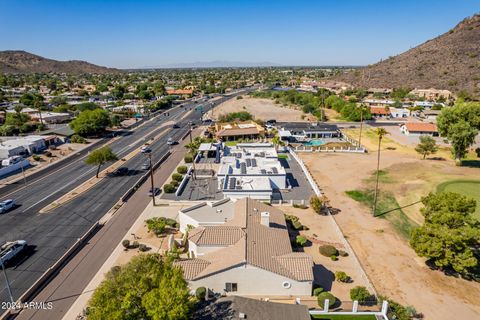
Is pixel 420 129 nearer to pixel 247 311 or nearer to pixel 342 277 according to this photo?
pixel 342 277

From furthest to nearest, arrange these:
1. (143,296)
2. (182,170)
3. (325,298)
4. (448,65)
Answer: (448,65) → (182,170) → (325,298) → (143,296)

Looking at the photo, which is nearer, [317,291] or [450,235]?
[317,291]

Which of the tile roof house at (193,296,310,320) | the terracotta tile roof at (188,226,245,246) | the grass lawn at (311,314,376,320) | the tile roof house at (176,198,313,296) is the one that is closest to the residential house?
the tile roof house at (176,198,313,296)

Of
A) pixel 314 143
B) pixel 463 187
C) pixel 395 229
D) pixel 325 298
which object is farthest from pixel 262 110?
pixel 325 298

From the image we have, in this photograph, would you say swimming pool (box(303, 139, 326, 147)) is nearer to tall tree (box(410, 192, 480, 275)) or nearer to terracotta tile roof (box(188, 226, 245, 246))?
tall tree (box(410, 192, 480, 275))

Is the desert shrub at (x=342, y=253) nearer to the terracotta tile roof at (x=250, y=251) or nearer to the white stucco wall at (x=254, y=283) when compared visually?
the terracotta tile roof at (x=250, y=251)

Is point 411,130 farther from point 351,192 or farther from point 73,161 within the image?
point 73,161

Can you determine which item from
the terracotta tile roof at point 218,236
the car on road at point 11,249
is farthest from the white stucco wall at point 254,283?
the car on road at point 11,249
